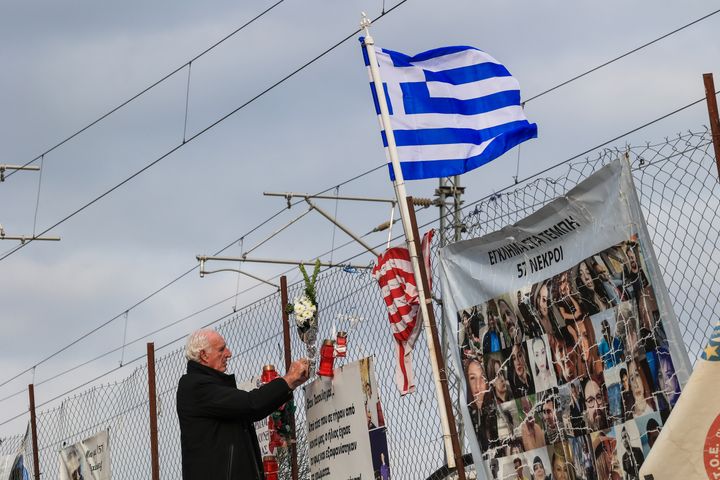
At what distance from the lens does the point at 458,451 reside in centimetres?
684

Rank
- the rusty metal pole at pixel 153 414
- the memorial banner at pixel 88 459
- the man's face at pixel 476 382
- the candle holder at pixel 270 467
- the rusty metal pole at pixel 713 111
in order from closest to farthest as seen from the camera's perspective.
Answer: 1. the rusty metal pole at pixel 713 111
2. the man's face at pixel 476 382
3. the candle holder at pixel 270 467
4. the rusty metal pole at pixel 153 414
5. the memorial banner at pixel 88 459

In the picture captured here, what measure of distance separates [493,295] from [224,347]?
4.85 ft

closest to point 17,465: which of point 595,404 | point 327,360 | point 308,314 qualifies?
point 308,314

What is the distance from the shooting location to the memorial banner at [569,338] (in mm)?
5777

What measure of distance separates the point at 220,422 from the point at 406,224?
1.43 meters

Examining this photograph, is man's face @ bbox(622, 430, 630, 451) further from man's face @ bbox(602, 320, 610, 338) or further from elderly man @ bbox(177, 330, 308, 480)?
elderly man @ bbox(177, 330, 308, 480)

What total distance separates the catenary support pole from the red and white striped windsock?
0.19 metres

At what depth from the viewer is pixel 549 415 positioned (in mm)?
6316

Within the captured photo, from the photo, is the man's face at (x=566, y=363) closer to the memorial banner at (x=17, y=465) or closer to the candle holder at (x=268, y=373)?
the candle holder at (x=268, y=373)

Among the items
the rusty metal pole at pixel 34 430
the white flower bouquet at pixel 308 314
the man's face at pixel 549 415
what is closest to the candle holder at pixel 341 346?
the white flower bouquet at pixel 308 314

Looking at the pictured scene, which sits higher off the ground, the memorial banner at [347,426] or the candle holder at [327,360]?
the candle holder at [327,360]

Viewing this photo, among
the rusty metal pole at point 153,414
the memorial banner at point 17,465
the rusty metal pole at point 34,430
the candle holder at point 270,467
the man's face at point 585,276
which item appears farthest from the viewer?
the memorial banner at point 17,465

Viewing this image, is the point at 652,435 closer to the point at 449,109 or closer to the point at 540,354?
the point at 540,354

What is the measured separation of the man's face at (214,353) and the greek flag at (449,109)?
1.39m
